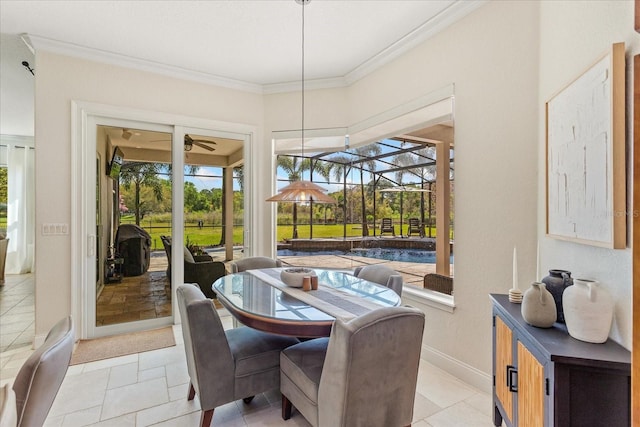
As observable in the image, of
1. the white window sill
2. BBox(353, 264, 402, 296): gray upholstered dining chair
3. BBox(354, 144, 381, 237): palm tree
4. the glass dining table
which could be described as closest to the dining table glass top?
the glass dining table

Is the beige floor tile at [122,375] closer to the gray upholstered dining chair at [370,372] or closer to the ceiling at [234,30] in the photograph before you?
the gray upholstered dining chair at [370,372]

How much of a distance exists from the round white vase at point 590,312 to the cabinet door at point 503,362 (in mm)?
387

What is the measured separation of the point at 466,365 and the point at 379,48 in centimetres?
300

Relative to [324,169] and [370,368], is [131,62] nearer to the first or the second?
[324,169]

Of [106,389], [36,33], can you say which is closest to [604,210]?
[106,389]

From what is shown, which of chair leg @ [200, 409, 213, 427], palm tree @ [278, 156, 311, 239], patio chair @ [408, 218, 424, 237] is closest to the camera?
chair leg @ [200, 409, 213, 427]

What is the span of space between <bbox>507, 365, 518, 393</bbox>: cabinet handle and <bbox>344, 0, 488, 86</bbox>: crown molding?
8.17 ft

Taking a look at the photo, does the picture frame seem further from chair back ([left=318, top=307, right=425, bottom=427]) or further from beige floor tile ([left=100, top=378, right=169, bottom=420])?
beige floor tile ([left=100, top=378, right=169, bottom=420])

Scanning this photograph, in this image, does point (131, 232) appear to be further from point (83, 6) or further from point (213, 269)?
point (83, 6)

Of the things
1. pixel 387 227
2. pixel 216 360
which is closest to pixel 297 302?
A: pixel 216 360

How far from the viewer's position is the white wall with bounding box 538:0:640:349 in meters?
1.27

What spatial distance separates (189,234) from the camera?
→ 3941 millimetres

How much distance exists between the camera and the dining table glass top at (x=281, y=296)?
6.05 feet

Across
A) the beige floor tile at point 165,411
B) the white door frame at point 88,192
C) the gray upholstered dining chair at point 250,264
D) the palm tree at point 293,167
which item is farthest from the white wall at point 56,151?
the palm tree at point 293,167
